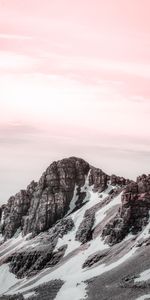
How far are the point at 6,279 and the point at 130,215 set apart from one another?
4569cm

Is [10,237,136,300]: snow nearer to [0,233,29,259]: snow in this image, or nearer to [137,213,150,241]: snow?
[137,213,150,241]: snow

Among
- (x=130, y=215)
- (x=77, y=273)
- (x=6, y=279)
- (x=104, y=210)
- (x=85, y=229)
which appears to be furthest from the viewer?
(x=6, y=279)

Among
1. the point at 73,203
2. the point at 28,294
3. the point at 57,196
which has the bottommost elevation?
the point at 28,294

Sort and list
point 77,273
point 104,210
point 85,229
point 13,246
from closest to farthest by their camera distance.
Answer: point 77,273 < point 85,229 < point 104,210 < point 13,246

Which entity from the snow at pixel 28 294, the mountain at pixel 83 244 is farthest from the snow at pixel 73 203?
the snow at pixel 28 294

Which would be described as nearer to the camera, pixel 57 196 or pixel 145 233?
pixel 145 233

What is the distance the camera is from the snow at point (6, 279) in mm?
158962

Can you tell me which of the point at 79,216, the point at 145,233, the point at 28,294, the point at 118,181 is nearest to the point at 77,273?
the point at 28,294

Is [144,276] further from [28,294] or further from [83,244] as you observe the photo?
[83,244]

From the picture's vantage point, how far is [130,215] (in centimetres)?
14800

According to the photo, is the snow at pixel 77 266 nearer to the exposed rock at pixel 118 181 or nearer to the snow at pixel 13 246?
the exposed rock at pixel 118 181

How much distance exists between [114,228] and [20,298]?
36218 mm

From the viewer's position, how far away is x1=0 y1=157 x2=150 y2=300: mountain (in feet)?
366

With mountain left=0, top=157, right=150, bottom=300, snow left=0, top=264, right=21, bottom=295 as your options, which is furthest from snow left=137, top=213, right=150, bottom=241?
snow left=0, top=264, right=21, bottom=295
